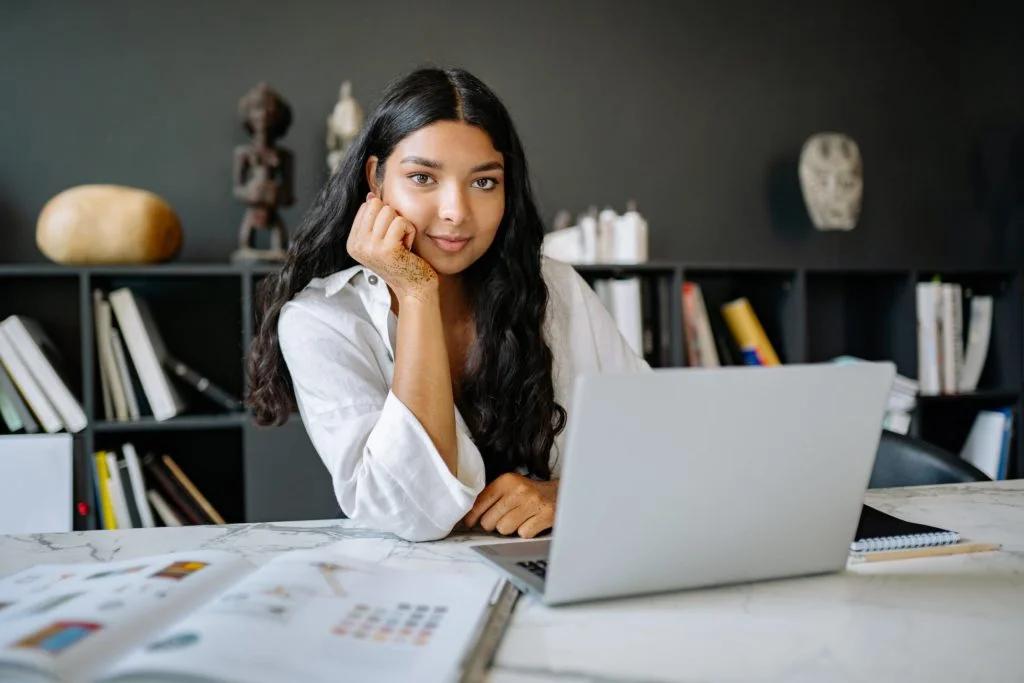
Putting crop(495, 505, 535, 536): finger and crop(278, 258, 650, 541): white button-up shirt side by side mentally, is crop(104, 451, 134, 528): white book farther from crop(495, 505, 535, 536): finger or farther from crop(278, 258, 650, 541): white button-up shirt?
crop(495, 505, 535, 536): finger

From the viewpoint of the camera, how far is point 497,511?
1174 mm

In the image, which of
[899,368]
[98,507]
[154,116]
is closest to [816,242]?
[899,368]

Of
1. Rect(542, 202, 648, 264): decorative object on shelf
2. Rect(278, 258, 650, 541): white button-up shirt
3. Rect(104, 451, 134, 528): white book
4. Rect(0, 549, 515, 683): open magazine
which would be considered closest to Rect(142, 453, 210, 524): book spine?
Rect(104, 451, 134, 528): white book

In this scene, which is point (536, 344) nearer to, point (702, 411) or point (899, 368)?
point (702, 411)

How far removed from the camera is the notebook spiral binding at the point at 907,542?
0.96 m

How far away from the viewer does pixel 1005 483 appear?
4.70 feet

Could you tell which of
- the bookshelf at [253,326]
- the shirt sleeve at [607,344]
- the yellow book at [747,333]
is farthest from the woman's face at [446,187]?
the yellow book at [747,333]

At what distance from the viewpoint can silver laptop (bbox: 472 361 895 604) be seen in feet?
2.41

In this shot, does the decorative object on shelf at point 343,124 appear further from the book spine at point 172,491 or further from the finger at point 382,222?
the finger at point 382,222

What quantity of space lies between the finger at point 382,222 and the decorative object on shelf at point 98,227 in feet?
3.77

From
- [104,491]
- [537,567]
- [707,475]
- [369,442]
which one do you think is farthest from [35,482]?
[707,475]

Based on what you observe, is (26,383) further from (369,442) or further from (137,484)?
(369,442)

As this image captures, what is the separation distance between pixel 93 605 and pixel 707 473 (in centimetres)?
54

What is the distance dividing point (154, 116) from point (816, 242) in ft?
7.78
